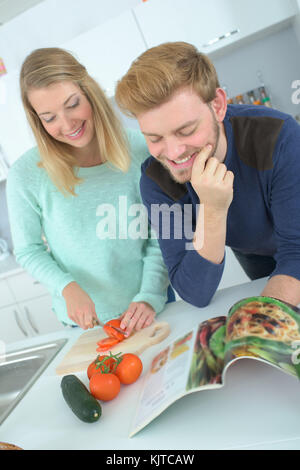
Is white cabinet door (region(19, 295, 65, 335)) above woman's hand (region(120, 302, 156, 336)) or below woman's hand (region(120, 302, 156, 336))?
below

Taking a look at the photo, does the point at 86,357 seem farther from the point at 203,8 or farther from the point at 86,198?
the point at 203,8

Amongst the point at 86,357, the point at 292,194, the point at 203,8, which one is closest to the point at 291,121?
the point at 292,194

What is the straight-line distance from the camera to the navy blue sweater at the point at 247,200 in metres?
1.02

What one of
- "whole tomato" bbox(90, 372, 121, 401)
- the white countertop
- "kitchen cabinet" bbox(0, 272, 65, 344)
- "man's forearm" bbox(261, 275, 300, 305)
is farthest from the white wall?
"whole tomato" bbox(90, 372, 121, 401)

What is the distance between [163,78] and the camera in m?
0.95

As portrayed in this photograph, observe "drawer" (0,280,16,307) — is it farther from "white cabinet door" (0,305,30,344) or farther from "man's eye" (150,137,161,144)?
"man's eye" (150,137,161,144)

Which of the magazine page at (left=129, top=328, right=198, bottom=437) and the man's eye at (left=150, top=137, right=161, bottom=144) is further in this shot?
the man's eye at (left=150, top=137, right=161, bottom=144)

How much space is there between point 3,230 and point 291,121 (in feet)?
10.9

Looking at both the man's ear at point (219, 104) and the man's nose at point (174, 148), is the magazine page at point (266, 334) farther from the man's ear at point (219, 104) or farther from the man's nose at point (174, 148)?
the man's ear at point (219, 104)

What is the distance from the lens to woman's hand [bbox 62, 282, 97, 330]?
123cm

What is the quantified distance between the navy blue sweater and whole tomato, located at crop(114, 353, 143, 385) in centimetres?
30

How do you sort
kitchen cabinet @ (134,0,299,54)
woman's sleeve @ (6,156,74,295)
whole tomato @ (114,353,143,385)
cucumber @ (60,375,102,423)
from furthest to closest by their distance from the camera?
kitchen cabinet @ (134,0,299,54) < woman's sleeve @ (6,156,74,295) < whole tomato @ (114,353,143,385) < cucumber @ (60,375,102,423)

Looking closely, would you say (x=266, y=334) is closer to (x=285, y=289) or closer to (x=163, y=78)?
(x=285, y=289)

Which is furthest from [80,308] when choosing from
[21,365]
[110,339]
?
[21,365]
